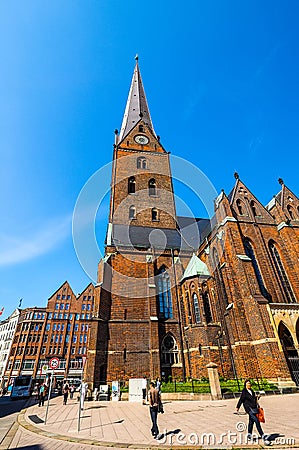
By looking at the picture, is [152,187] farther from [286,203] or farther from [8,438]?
[8,438]

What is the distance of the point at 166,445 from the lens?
19.4ft

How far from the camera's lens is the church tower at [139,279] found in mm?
19750

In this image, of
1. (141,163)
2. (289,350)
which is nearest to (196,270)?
(289,350)

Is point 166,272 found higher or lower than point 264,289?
higher

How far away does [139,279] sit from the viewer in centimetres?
2344

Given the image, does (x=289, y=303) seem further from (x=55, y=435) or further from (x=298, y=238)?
(x=55, y=435)

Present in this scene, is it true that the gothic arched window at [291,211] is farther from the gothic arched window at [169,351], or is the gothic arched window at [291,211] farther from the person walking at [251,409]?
the person walking at [251,409]

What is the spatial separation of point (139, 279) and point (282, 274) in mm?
12764

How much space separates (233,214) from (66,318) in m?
43.2

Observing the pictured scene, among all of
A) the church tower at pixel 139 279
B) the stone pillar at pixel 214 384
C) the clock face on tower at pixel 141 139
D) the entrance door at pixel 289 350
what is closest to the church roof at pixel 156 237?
the church tower at pixel 139 279

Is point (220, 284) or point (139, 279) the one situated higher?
point (139, 279)

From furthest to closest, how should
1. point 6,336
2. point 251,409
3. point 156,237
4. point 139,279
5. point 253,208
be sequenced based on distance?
point 6,336
point 156,237
point 253,208
point 139,279
point 251,409

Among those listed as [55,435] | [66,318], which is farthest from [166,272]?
[66,318]
